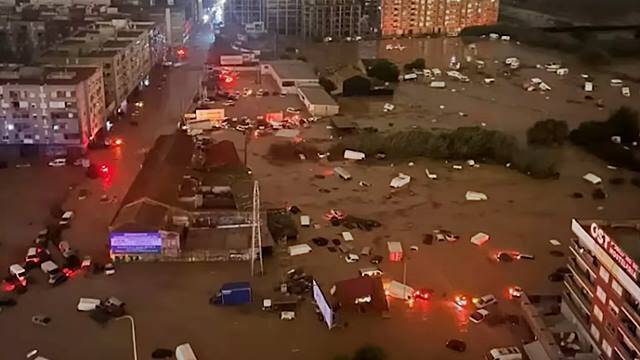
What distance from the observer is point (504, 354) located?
531 centimetres

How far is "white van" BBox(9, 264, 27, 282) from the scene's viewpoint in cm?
629

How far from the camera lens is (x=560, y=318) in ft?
18.6

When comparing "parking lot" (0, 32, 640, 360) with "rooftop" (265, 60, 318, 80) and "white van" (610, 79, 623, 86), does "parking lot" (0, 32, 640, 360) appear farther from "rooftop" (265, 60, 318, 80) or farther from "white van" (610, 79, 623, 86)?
"white van" (610, 79, 623, 86)

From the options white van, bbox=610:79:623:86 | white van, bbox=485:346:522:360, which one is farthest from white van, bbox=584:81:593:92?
white van, bbox=485:346:522:360

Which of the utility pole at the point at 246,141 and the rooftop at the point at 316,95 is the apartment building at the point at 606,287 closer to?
the utility pole at the point at 246,141

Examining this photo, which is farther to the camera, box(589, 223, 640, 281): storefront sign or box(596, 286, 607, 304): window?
box(596, 286, 607, 304): window

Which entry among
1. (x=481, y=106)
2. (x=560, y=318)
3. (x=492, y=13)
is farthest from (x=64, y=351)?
(x=492, y=13)

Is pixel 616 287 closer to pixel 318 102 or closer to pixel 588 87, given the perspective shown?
pixel 318 102

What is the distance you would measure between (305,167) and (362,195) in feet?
3.43

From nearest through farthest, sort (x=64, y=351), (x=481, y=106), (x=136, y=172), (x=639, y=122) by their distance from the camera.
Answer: (x=64, y=351) → (x=136, y=172) → (x=639, y=122) → (x=481, y=106)

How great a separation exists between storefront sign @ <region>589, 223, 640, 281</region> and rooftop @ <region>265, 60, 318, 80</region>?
7596mm

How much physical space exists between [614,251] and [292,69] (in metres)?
8.62

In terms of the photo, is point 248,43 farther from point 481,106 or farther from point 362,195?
point 362,195

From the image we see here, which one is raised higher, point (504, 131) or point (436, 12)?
point (436, 12)
